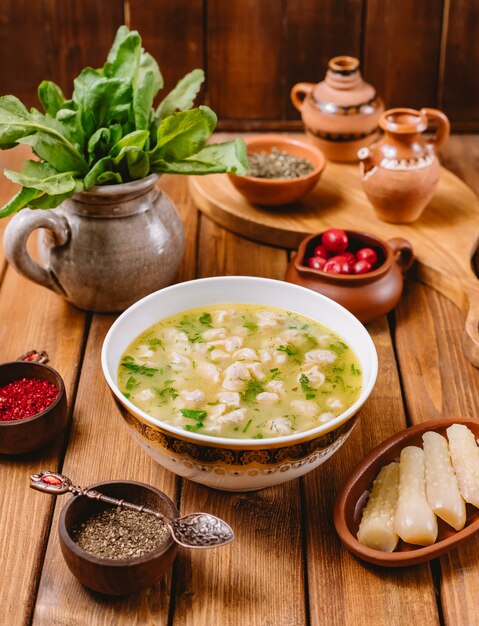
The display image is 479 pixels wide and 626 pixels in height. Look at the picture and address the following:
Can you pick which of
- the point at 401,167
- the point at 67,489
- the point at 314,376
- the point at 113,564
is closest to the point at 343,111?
the point at 401,167

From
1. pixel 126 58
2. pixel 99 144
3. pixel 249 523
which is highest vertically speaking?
pixel 126 58

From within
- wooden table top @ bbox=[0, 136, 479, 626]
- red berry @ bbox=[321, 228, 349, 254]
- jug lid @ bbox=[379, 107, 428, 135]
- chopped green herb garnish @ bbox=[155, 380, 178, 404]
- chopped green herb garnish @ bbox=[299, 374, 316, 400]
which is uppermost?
jug lid @ bbox=[379, 107, 428, 135]

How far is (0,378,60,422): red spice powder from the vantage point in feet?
6.16

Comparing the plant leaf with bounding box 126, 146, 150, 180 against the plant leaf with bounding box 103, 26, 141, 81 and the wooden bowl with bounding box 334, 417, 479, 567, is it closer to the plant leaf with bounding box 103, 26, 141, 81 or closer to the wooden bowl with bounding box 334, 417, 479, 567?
the plant leaf with bounding box 103, 26, 141, 81

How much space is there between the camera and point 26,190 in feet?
6.58

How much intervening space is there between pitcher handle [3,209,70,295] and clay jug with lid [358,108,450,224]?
35.5 inches

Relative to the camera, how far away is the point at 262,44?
3.26 meters

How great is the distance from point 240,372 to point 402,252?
0.79 meters

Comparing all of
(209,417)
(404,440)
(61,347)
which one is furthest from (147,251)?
(404,440)

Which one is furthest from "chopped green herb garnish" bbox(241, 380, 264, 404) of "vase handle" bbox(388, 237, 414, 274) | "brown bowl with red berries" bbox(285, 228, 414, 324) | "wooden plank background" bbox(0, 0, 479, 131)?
"wooden plank background" bbox(0, 0, 479, 131)

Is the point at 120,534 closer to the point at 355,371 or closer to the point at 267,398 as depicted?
the point at 267,398

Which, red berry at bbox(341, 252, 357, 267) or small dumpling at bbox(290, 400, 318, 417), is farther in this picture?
red berry at bbox(341, 252, 357, 267)

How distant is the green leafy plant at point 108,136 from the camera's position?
204cm

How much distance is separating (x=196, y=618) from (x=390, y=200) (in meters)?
1.42
